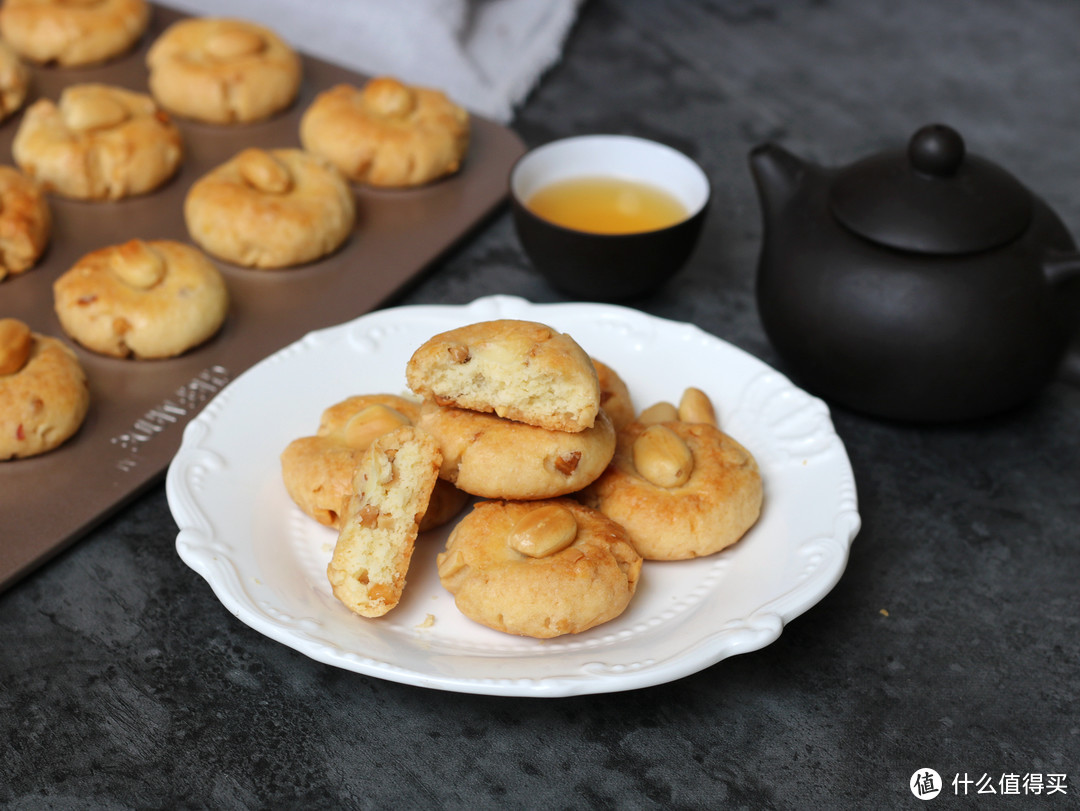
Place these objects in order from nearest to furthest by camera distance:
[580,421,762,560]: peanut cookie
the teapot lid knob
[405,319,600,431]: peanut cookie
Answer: [405,319,600,431]: peanut cookie → [580,421,762,560]: peanut cookie → the teapot lid knob

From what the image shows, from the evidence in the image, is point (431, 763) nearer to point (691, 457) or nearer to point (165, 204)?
point (691, 457)

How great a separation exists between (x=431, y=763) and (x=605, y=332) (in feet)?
3.15

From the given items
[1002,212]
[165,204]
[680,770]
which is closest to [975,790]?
[680,770]

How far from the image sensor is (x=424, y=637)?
1.62 m

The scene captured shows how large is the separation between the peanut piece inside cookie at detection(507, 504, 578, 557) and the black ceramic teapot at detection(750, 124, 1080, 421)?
80 centimetres

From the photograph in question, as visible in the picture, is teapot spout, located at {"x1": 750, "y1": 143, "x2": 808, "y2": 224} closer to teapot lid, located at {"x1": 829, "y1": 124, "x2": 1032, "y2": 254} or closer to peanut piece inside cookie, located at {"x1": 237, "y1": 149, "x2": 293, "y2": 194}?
teapot lid, located at {"x1": 829, "y1": 124, "x2": 1032, "y2": 254}

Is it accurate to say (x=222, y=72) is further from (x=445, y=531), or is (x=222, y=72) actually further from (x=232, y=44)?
(x=445, y=531)

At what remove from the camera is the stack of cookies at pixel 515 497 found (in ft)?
5.18

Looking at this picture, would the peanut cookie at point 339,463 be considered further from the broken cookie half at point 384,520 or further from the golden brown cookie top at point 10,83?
the golden brown cookie top at point 10,83

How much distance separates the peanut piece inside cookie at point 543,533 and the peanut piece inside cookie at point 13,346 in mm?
1081

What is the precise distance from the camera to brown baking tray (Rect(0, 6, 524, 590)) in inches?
77.6

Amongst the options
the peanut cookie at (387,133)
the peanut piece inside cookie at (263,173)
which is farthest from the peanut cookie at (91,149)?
the peanut cookie at (387,133)

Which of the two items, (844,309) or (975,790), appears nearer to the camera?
(975,790)
